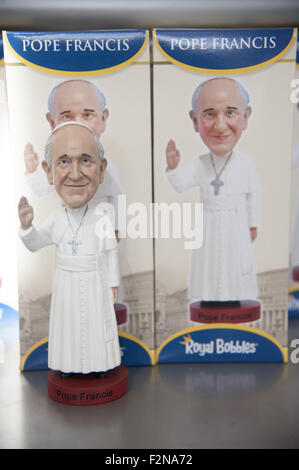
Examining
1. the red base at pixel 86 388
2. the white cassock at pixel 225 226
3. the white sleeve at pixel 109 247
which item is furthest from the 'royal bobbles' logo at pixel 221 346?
the white sleeve at pixel 109 247

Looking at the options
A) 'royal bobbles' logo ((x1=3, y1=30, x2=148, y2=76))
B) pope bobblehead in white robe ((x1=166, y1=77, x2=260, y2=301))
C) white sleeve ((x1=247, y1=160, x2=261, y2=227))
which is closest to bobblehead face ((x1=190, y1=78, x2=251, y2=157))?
pope bobblehead in white robe ((x1=166, y1=77, x2=260, y2=301))

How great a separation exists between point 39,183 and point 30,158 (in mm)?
88

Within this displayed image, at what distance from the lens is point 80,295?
1.46 meters

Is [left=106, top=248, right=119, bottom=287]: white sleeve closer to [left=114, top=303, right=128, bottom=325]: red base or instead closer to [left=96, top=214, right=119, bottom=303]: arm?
[left=96, top=214, right=119, bottom=303]: arm

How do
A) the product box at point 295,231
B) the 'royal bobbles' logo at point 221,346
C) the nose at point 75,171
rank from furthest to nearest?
the product box at point 295,231, the 'royal bobbles' logo at point 221,346, the nose at point 75,171

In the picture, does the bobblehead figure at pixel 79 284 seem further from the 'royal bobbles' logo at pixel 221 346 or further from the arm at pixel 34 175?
the 'royal bobbles' logo at pixel 221 346

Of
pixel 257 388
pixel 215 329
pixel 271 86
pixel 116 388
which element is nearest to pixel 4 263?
pixel 116 388

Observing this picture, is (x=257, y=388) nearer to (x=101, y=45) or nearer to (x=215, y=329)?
(x=215, y=329)

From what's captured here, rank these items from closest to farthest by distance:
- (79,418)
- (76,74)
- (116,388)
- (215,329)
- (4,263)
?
(79,418) < (116,388) < (76,74) < (215,329) < (4,263)

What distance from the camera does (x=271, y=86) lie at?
1.63 metres

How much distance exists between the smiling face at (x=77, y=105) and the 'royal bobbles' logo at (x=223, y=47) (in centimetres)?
28

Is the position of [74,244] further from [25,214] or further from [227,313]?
[227,313]

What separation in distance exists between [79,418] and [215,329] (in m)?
0.59

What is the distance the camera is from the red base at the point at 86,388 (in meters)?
1.46
